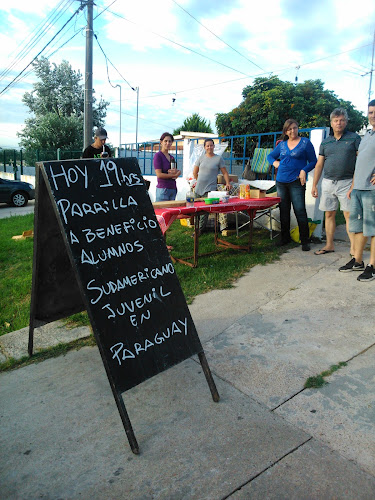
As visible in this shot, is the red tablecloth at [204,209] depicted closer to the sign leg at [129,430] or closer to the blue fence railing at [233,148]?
the blue fence railing at [233,148]

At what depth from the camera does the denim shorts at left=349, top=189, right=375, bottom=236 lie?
165 inches

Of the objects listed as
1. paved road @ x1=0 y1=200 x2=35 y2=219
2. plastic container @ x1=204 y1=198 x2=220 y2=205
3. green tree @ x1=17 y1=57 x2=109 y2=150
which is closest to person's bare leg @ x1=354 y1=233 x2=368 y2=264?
plastic container @ x1=204 y1=198 x2=220 y2=205

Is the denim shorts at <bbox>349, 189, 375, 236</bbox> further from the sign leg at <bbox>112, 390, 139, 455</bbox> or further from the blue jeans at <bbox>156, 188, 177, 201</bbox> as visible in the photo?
the sign leg at <bbox>112, 390, 139, 455</bbox>

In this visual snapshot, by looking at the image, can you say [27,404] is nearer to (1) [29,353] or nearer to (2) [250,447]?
(1) [29,353]

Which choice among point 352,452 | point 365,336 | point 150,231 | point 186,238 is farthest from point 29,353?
point 186,238

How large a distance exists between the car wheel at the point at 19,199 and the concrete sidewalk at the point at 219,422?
1272cm

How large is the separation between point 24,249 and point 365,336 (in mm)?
5883

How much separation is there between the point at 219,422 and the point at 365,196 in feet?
10.3

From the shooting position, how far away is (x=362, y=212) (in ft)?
14.4

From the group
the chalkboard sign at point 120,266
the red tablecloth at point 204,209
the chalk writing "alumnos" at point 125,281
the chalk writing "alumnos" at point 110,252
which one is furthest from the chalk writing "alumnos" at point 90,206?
the red tablecloth at point 204,209

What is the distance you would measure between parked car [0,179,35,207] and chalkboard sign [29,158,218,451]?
13283mm

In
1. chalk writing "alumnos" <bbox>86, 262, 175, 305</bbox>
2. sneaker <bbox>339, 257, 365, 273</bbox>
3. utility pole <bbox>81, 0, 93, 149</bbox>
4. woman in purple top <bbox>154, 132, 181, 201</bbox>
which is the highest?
utility pole <bbox>81, 0, 93, 149</bbox>

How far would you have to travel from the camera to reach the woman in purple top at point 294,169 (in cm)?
546

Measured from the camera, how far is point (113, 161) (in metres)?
2.48
